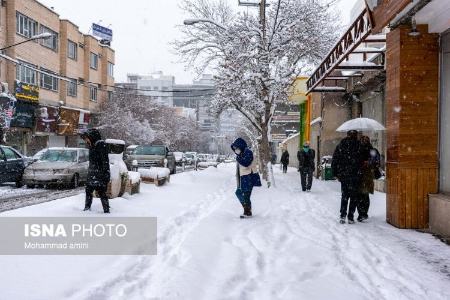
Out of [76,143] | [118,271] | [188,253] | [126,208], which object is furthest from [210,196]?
[76,143]

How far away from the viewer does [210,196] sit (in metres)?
13.8

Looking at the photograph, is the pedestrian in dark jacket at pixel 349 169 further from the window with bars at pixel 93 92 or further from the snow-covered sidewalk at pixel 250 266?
the window with bars at pixel 93 92

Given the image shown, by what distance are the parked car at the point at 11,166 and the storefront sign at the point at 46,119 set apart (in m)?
17.5

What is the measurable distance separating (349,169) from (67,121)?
32939 mm

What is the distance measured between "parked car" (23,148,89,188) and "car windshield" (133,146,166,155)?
924 centimetres

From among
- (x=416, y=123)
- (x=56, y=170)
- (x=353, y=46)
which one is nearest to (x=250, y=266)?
(x=416, y=123)

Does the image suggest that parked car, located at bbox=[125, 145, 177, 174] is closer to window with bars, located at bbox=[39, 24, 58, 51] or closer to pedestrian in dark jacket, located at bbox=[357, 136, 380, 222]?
window with bars, located at bbox=[39, 24, 58, 51]

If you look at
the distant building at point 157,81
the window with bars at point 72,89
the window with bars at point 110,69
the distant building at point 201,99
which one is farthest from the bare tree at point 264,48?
the distant building at point 157,81

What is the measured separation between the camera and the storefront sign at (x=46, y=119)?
33.6m

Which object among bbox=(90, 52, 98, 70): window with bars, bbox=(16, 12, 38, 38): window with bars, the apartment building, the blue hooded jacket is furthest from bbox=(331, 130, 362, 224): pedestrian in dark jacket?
bbox=(90, 52, 98, 70): window with bars

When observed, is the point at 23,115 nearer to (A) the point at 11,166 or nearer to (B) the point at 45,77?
(B) the point at 45,77

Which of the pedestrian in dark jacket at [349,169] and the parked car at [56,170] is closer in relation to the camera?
the pedestrian in dark jacket at [349,169]

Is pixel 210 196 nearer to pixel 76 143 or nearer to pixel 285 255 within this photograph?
pixel 285 255

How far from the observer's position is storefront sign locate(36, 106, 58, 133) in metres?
33.6
